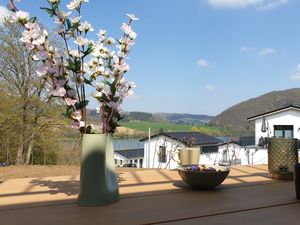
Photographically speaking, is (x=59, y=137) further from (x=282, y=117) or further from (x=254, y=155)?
(x=282, y=117)

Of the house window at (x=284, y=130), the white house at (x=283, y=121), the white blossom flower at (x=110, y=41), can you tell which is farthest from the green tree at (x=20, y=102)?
the house window at (x=284, y=130)

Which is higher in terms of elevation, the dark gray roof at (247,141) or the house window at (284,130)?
the house window at (284,130)

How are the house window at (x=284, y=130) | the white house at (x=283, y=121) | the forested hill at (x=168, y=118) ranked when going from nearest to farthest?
1. the forested hill at (x=168, y=118)
2. the white house at (x=283, y=121)
3. the house window at (x=284, y=130)

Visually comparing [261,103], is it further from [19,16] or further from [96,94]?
[19,16]

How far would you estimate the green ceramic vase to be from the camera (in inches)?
47.9

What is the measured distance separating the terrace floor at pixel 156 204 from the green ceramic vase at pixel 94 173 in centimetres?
4

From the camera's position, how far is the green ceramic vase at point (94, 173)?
122 centimetres

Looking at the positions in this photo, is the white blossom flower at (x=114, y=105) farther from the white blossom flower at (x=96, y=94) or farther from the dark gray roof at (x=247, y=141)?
the dark gray roof at (x=247, y=141)

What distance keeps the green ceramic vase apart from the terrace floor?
0.04 metres

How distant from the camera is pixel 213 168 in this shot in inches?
64.9

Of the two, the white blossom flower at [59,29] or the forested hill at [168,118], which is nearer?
the white blossom flower at [59,29]

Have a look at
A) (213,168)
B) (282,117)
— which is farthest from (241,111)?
(213,168)

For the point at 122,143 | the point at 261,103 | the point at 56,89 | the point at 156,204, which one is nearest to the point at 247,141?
the point at 122,143

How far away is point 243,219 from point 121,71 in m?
0.64
